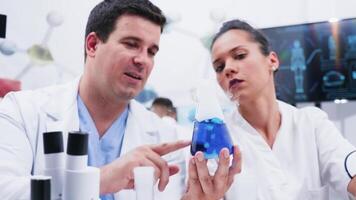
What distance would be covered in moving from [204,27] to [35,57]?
0.89 metres

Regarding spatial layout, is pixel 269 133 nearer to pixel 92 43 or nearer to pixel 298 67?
pixel 92 43

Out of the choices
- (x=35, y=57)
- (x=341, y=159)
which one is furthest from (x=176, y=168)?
(x=35, y=57)

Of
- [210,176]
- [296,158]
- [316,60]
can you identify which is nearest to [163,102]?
[316,60]

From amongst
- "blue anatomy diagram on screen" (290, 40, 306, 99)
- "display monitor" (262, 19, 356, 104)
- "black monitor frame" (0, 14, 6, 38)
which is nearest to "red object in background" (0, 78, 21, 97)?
"black monitor frame" (0, 14, 6, 38)

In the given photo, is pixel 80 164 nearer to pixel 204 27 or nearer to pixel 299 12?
pixel 204 27

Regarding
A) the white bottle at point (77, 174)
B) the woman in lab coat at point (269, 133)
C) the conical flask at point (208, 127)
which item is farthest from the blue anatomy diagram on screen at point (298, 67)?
the white bottle at point (77, 174)

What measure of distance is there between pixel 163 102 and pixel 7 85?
0.76m

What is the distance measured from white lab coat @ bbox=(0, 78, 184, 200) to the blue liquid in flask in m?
0.18

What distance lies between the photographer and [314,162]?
1.15m

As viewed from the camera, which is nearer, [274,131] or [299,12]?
[274,131]

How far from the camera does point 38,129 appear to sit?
0.90 meters

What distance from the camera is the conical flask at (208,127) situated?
712 mm

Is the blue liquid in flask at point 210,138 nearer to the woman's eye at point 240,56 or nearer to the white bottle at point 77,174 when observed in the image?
the white bottle at point 77,174

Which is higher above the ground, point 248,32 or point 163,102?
point 248,32
